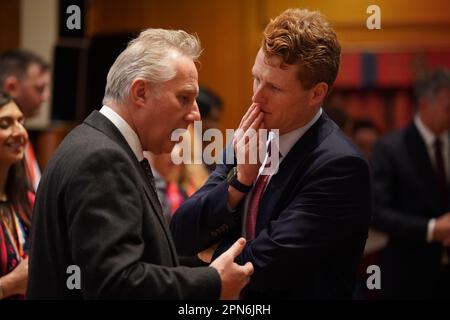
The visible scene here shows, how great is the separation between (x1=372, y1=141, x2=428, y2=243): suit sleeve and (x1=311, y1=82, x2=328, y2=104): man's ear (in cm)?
199

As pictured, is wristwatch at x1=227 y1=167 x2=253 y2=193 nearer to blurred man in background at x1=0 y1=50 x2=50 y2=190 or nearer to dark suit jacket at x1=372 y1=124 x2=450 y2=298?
dark suit jacket at x1=372 y1=124 x2=450 y2=298

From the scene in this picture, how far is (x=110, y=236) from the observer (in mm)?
1589

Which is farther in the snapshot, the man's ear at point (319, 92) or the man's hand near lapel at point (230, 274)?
the man's ear at point (319, 92)

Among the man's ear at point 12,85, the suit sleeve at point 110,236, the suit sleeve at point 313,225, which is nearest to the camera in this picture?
the suit sleeve at point 110,236

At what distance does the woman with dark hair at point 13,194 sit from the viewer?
2.47 meters

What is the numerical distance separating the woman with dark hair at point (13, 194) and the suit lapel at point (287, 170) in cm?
87

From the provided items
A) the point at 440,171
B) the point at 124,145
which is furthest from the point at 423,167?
the point at 124,145

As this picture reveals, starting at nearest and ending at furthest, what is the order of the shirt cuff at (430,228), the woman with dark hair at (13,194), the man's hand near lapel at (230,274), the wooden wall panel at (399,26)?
the man's hand near lapel at (230,274)
the woman with dark hair at (13,194)
the shirt cuff at (430,228)
the wooden wall panel at (399,26)

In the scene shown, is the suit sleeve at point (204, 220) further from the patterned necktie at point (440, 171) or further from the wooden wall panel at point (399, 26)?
the wooden wall panel at point (399, 26)

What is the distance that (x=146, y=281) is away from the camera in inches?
63.0

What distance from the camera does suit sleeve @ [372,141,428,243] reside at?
3863 mm

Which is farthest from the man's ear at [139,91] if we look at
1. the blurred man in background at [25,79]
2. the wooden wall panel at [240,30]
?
the wooden wall panel at [240,30]

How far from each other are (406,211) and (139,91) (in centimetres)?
251
